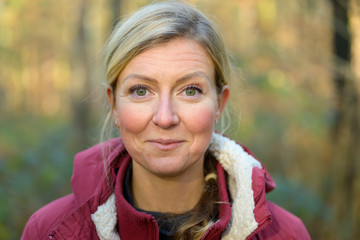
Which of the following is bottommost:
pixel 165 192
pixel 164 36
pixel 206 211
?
pixel 206 211

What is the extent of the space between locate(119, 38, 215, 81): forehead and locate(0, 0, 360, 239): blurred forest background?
70cm

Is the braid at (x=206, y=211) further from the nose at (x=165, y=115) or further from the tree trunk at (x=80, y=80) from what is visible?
the tree trunk at (x=80, y=80)

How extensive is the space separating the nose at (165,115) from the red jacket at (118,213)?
510mm

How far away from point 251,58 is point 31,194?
6.81m

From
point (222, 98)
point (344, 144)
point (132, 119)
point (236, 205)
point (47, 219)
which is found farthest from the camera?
point (344, 144)

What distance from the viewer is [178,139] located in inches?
79.3

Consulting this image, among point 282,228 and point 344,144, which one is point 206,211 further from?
point 344,144

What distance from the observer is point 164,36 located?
2.07 metres

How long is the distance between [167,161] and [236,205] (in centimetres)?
49

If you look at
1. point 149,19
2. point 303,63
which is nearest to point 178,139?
point 149,19

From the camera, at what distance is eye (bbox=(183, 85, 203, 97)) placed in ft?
6.81

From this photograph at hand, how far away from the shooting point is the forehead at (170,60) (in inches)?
79.6

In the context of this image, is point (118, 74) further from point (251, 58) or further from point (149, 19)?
point (251, 58)

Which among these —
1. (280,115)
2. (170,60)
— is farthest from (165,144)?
(280,115)
